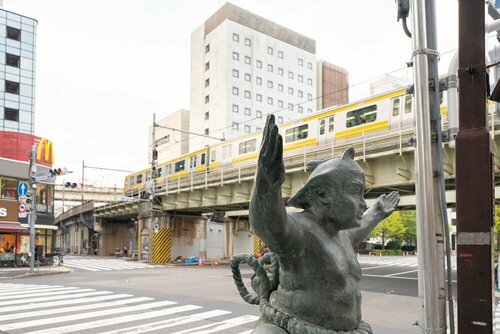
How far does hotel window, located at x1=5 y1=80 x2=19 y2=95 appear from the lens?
35391mm

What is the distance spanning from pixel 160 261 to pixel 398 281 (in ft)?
59.1

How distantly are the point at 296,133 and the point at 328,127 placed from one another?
7.80ft

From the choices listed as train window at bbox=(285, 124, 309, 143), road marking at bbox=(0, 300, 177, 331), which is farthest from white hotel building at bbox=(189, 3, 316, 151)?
road marking at bbox=(0, 300, 177, 331)

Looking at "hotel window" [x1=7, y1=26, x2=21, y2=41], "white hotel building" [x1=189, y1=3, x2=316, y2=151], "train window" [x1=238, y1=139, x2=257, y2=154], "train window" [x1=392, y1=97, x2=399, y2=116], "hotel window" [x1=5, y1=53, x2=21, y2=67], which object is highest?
"white hotel building" [x1=189, y1=3, x2=316, y2=151]

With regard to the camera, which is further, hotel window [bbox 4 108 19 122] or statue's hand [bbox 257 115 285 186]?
hotel window [bbox 4 108 19 122]

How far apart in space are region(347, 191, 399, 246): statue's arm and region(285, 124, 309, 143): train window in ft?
62.7

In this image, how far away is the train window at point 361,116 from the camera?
749 inches

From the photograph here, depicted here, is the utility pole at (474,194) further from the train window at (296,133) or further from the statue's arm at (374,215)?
the train window at (296,133)

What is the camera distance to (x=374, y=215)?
3.25 m

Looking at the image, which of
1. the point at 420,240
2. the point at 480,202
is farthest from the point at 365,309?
the point at 480,202

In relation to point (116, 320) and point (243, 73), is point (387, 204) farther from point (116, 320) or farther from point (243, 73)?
point (243, 73)

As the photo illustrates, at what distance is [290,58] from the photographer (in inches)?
2581

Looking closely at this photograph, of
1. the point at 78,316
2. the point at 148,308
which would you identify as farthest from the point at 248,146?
the point at 78,316

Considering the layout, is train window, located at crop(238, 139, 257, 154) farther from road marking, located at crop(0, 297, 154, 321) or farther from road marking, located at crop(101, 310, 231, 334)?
road marking, located at crop(101, 310, 231, 334)
